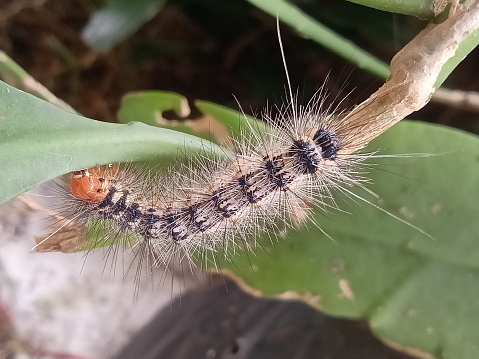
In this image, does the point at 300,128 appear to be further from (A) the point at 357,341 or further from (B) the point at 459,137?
(A) the point at 357,341

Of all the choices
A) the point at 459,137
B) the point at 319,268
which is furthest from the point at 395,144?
the point at 319,268

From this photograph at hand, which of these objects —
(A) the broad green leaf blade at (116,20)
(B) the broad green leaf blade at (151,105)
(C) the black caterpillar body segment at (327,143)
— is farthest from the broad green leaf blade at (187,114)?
(A) the broad green leaf blade at (116,20)

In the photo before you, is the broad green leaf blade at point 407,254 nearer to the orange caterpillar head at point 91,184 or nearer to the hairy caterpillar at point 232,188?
the hairy caterpillar at point 232,188

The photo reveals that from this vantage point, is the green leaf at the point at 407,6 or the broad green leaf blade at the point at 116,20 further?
the broad green leaf blade at the point at 116,20

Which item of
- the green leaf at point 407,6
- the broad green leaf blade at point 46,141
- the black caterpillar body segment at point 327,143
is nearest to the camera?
the broad green leaf blade at point 46,141

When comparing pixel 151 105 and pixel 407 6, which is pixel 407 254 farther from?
pixel 151 105

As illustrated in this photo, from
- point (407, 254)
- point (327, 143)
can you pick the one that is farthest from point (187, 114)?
point (407, 254)
